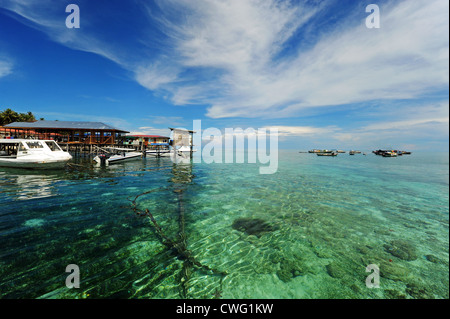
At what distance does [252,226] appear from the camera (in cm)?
771

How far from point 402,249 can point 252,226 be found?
594 centimetres

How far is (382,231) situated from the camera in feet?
26.1

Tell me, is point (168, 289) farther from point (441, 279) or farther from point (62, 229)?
point (441, 279)

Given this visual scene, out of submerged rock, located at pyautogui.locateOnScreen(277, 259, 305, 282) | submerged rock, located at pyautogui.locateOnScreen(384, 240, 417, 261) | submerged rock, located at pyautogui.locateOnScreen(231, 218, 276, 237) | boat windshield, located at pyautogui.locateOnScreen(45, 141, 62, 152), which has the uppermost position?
boat windshield, located at pyautogui.locateOnScreen(45, 141, 62, 152)

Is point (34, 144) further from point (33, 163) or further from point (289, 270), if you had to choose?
point (289, 270)

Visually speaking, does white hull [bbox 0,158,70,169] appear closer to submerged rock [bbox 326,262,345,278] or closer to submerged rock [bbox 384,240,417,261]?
submerged rock [bbox 326,262,345,278]

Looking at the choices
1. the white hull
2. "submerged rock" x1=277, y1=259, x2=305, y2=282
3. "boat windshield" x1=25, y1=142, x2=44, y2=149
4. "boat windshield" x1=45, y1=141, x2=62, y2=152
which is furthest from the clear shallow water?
"boat windshield" x1=45, y1=141, x2=62, y2=152

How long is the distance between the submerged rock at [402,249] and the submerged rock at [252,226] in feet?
14.5

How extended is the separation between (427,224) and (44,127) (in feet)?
205

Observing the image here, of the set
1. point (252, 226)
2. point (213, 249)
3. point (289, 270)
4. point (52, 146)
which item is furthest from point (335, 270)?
point (52, 146)

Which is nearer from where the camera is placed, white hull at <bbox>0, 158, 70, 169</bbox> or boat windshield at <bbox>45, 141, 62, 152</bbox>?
white hull at <bbox>0, 158, 70, 169</bbox>

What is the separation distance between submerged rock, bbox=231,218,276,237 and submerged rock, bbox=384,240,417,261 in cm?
441

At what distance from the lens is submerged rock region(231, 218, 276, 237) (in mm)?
7219
